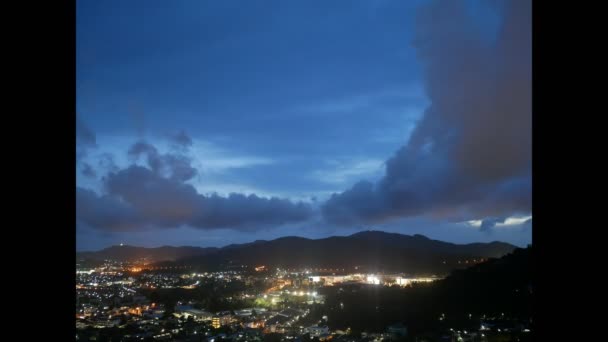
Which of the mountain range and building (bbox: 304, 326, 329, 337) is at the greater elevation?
the mountain range

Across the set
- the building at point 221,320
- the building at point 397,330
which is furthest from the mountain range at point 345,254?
the building at point 397,330

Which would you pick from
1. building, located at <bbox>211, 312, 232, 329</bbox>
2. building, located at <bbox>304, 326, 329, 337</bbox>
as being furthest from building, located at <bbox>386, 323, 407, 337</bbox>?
building, located at <bbox>211, 312, 232, 329</bbox>

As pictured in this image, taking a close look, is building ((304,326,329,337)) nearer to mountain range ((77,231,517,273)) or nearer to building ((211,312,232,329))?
building ((211,312,232,329))

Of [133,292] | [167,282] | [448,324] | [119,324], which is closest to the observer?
[119,324]

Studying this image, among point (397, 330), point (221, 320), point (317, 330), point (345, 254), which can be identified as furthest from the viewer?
point (345, 254)

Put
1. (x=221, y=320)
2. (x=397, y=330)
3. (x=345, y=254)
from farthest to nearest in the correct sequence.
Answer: (x=345, y=254)
(x=221, y=320)
(x=397, y=330)

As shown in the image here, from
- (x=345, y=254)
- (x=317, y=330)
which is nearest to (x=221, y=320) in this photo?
(x=317, y=330)

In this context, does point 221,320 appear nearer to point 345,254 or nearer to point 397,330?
point 397,330
